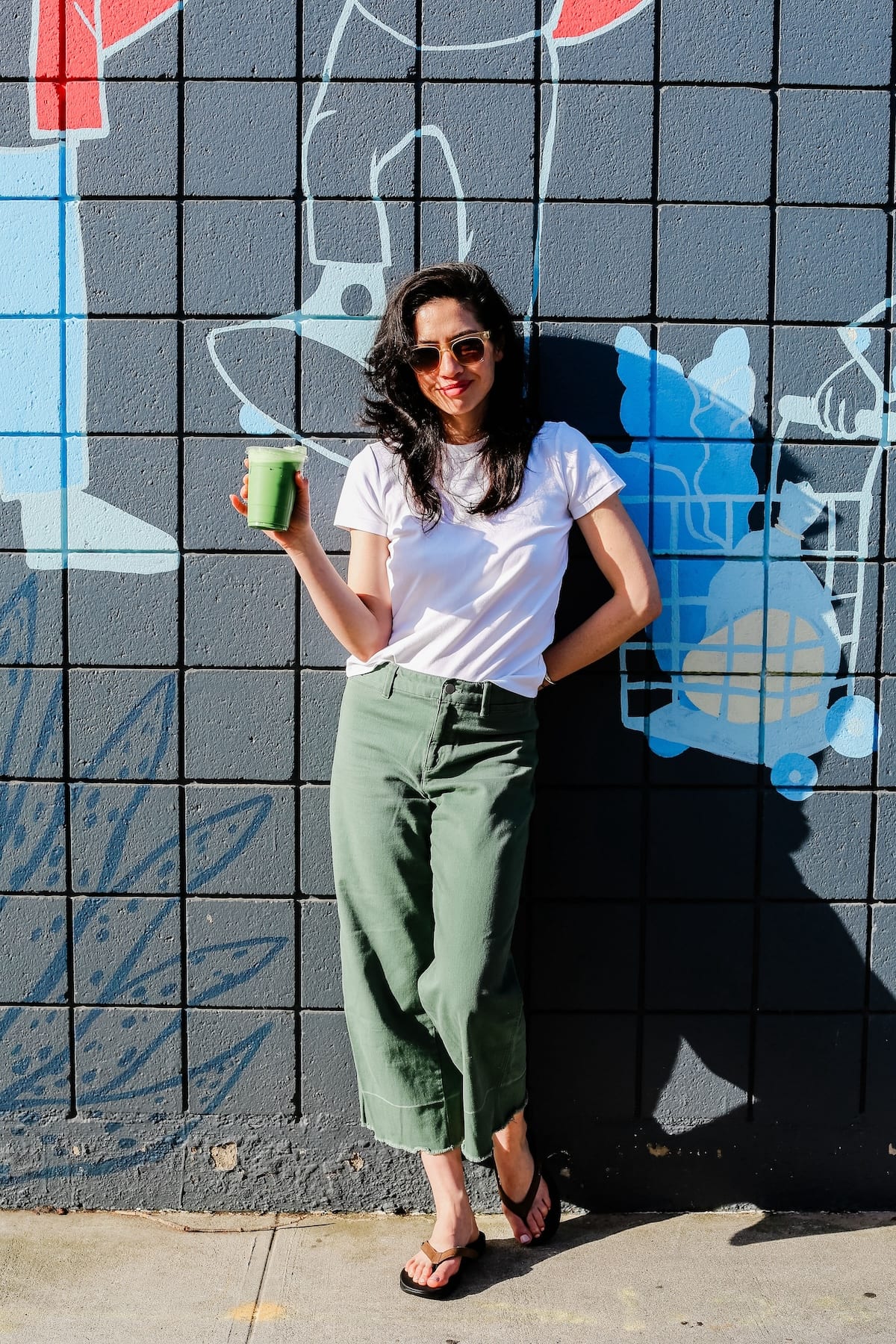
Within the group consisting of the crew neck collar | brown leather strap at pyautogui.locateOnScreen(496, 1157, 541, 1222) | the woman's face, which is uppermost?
the woman's face

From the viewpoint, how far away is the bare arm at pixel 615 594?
2.44 meters

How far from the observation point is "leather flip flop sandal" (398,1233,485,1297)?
242cm

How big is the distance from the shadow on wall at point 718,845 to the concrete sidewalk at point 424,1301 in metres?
0.15

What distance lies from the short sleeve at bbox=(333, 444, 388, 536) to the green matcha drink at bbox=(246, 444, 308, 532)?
0.78 ft

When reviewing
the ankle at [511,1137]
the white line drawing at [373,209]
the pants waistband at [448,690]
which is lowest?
the ankle at [511,1137]

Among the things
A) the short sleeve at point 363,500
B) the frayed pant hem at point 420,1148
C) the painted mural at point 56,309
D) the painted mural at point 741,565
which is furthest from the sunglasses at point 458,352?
the frayed pant hem at point 420,1148

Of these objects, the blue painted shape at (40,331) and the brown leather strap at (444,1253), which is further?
the blue painted shape at (40,331)

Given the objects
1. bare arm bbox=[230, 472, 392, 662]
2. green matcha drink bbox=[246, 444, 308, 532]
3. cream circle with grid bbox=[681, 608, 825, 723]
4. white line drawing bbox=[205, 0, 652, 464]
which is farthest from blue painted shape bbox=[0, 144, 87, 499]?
cream circle with grid bbox=[681, 608, 825, 723]

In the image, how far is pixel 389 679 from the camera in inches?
94.3

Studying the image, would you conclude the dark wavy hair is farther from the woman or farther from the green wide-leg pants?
the green wide-leg pants

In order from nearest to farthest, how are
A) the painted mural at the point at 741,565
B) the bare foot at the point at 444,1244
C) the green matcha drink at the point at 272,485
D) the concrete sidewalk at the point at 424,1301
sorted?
the green matcha drink at the point at 272,485 → the concrete sidewalk at the point at 424,1301 → the bare foot at the point at 444,1244 → the painted mural at the point at 741,565

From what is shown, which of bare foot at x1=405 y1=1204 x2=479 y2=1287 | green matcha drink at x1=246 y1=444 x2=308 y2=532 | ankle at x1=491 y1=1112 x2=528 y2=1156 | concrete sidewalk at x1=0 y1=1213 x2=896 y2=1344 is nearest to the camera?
green matcha drink at x1=246 y1=444 x2=308 y2=532

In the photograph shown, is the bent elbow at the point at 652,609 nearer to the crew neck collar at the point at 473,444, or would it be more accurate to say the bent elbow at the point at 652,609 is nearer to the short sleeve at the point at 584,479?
the short sleeve at the point at 584,479

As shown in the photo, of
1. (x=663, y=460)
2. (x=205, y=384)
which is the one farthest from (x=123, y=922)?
(x=663, y=460)
